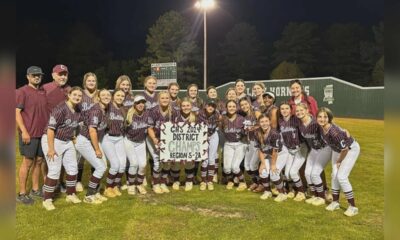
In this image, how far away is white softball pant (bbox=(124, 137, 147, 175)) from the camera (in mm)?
6746

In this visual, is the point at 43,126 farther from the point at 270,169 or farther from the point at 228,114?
the point at 270,169

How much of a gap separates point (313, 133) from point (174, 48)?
5209 centimetres

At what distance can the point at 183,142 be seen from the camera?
7.22 metres

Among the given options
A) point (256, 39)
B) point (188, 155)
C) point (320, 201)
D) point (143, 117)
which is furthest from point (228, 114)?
point (256, 39)

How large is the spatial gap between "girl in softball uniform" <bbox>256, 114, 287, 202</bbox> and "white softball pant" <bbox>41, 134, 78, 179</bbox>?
309 cm

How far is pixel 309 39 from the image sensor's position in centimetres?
5931

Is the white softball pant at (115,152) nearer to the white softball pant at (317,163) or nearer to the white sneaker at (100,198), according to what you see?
the white sneaker at (100,198)

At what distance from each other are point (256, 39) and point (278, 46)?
598 centimetres

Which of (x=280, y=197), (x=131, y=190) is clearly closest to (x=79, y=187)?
(x=131, y=190)

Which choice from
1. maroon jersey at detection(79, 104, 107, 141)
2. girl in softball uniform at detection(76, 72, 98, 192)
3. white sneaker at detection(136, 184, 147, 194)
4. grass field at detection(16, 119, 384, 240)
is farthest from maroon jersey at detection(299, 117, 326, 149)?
girl in softball uniform at detection(76, 72, 98, 192)

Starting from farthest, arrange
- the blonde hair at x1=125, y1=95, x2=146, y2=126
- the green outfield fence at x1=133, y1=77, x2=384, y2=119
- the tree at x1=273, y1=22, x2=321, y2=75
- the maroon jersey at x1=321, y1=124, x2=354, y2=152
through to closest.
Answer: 1. the tree at x1=273, y1=22, x2=321, y2=75
2. the green outfield fence at x1=133, y1=77, x2=384, y2=119
3. the blonde hair at x1=125, y1=95, x2=146, y2=126
4. the maroon jersey at x1=321, y1=124, x2=354, y2=152

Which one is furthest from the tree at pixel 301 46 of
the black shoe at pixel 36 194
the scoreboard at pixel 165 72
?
the black shoe at pixel 36 194

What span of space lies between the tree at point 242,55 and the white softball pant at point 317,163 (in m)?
56.5

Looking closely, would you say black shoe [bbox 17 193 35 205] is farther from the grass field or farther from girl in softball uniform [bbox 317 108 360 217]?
girl in softball uniform [bbox 317 108 360 217]
